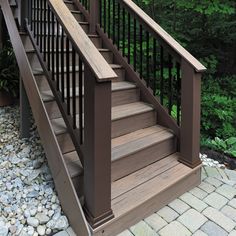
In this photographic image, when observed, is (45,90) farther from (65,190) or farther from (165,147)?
(165,147)

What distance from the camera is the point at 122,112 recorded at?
2564 mm

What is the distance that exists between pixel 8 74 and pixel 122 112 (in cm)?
183

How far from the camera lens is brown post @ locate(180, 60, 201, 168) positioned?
227cm

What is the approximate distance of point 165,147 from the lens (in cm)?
246

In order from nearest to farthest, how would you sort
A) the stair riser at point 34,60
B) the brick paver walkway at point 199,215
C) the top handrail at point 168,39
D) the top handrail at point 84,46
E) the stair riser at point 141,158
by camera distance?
the top handrail at point 84,46 → the brick paver walkway at point 199,215 → the stair riser at point 141,158 → the top handrail at point 168,39 → the stair riser at point 34,60

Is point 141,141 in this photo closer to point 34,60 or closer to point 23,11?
point 34,60

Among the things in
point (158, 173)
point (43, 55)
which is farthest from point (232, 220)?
point (43, 55)

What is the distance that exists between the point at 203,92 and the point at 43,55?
286 cm

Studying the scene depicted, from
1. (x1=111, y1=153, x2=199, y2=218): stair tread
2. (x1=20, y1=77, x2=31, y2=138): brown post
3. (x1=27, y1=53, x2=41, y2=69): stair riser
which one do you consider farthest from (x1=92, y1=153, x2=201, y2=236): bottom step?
(x1=27, y1=53, x2=41, y2=69): stair riser

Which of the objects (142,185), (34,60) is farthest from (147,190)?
(34,60)

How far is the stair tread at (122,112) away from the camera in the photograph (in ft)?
7.14

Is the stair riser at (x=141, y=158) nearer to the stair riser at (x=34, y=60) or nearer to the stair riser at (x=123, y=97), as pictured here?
the stair riser at (x=123, y=97)

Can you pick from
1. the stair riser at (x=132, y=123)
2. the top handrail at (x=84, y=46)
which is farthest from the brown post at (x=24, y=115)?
the top handrail at (x=84, y=46)

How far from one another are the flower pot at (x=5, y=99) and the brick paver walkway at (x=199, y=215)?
98.9 inches
